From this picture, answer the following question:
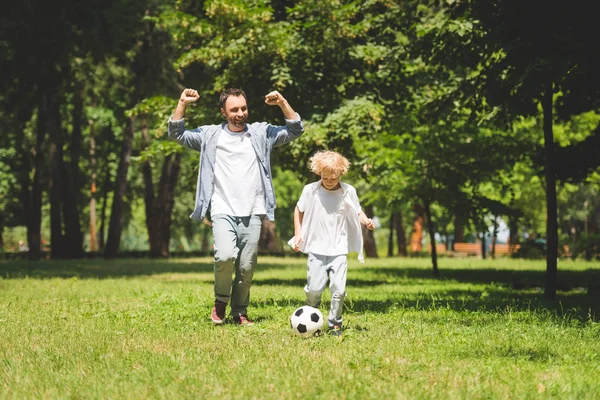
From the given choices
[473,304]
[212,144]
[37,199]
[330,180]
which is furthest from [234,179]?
[37,199]

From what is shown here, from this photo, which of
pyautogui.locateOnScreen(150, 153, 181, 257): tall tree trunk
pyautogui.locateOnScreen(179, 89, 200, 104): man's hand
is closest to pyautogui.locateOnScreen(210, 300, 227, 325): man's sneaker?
pyautogui.locateOnScreen(179, 89, 200, 104): man's hand

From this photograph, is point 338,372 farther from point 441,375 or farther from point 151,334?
point 151,334

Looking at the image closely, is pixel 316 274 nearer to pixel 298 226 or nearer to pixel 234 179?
pixel 298 226

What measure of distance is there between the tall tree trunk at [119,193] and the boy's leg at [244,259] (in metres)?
23.3

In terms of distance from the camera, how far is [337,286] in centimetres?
760

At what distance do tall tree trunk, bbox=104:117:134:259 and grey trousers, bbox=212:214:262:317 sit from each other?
23.3 m

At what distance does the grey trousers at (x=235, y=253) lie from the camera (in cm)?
800

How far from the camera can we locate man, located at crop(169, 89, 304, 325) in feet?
26.3

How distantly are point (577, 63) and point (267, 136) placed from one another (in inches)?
149

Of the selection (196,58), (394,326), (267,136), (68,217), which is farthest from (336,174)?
(68,217)

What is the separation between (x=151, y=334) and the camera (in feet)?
25.0

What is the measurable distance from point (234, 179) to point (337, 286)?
5.22 ft

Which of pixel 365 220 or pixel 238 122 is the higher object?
pixel 238 122

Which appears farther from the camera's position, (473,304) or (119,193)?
(119,193)
